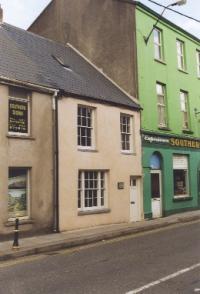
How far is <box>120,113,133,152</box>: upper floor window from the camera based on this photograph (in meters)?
20.1

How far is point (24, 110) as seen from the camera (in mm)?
15477

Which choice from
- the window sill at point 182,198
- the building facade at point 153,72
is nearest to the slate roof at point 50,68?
the building facade at point 153,72

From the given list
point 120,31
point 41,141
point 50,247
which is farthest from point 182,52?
point 50,247

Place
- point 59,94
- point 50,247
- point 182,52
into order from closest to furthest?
point 50,247 < point 59,94 < point 182,52

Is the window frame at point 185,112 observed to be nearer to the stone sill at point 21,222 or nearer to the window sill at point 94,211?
the window sill at point 94,211

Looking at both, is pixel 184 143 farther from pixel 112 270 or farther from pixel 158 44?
pixel 112 270

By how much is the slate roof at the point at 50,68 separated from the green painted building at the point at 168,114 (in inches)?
76.3

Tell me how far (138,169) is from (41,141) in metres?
6.24

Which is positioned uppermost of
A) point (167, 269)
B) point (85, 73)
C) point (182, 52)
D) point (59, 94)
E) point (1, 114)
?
point (182, 52)

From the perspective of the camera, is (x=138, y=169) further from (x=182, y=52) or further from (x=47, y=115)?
(x=182, y=52)

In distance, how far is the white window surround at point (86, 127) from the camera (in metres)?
17.7

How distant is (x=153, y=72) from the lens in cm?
2238

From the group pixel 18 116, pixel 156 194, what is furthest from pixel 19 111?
pixel 156 194

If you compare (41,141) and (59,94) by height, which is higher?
(59,94)
